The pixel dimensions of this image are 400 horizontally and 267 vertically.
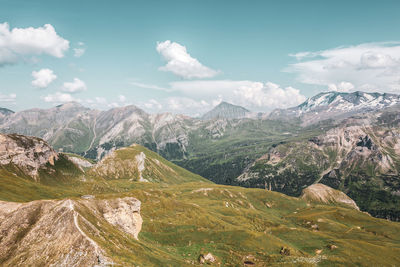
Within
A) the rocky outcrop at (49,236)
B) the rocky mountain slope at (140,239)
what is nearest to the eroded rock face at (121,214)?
the rocky mountain slope at (140,239)

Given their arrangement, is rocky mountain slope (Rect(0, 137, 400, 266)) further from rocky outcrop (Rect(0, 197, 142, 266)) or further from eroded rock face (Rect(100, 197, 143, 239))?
eroded rock face (Rect(100, 197, 143, 239))

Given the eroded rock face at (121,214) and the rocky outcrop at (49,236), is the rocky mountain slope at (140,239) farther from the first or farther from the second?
the eroded rock face at (121,214)

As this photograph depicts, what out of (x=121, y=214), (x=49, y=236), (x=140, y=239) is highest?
(x=49, y=236)

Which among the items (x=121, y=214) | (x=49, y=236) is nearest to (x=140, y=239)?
(x=121, y=214)

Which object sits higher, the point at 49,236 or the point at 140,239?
the point at 49,236

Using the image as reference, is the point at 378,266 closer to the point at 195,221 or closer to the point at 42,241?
the point at 195,221

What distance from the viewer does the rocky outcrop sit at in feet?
153

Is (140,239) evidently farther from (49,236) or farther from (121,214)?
(49,236)

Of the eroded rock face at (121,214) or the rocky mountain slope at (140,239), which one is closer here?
the rocky mountain slope at (140,239)

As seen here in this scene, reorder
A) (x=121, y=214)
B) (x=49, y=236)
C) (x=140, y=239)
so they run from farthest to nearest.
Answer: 1. (x=140, y=239)
2. (x=121, y=214)
3. (x=49, y=236)

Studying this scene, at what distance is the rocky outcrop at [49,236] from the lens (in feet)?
153

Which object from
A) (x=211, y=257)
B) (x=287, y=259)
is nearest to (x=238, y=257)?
(x=211, y=257)

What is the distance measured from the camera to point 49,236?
51531 millimetres

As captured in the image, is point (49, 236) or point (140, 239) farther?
point (140, 239)
